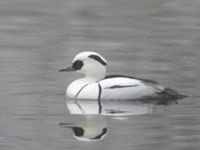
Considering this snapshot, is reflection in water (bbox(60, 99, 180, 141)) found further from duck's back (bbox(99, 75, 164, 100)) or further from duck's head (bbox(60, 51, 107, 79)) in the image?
duck's head (bbox(60, 51, 107, 79))

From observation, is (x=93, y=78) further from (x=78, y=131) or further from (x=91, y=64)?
(x=78, y=131)

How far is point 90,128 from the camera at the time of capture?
12047mm

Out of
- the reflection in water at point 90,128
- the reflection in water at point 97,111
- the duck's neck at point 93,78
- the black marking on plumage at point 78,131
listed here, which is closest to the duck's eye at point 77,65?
the duck's neck at point 93,78

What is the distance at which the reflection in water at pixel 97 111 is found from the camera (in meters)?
11.8

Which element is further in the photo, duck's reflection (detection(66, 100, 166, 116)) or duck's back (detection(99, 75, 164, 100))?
duck's back (detection(99, 75, 164, 100))

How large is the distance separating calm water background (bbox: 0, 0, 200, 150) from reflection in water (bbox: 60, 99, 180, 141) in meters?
0.12

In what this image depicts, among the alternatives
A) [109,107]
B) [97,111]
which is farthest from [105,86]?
[97,111]

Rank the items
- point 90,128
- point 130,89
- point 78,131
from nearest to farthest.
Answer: point 78,131, point 90,128, point 130,89

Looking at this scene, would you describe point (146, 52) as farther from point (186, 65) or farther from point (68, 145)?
point (68, 145)

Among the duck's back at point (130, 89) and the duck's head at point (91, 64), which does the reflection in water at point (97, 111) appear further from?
the duck's head at point (91, 64)

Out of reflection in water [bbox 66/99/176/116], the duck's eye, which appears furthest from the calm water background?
the duck's eye

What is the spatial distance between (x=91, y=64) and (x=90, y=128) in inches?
78.9

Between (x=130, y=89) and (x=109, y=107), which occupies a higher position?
(x=130, y=89)

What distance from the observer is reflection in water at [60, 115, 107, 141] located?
1162 centimetres
